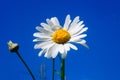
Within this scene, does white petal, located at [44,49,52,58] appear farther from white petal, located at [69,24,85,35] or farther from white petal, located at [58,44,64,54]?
white petal, located at [69,24,85,35]

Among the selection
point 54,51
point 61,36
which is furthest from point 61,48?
point 61,36

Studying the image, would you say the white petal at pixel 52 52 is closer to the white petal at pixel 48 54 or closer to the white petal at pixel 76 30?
the white petal at pixel 48 54

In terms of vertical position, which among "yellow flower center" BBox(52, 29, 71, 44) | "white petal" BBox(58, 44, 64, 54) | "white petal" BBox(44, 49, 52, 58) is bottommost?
"white petal" BBox(44, 49, 52, 58)

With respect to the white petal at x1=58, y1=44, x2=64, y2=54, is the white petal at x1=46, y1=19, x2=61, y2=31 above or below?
above

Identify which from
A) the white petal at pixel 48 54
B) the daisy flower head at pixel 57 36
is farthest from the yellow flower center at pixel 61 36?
the white petal at pixel 48 54

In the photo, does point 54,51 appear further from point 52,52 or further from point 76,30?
point 76,30

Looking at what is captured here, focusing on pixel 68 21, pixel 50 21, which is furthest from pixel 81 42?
pixel 68 21

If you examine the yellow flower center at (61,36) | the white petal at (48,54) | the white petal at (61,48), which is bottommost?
the white petal at (48,54)

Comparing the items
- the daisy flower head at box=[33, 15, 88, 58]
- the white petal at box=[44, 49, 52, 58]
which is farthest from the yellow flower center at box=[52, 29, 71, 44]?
the white petal at box=[44, 49, 52, 58]

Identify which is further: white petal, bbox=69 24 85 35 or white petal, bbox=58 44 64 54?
white petal, bbox=69 24 85 35
